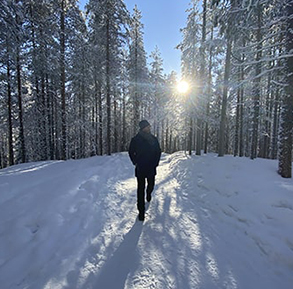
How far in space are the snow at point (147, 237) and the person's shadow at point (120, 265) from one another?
0.01 m

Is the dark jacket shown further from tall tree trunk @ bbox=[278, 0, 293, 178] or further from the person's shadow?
tall tree trunk @ bbox=[278, 0, 293, 178]

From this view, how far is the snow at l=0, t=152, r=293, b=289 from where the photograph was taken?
2.39 metres

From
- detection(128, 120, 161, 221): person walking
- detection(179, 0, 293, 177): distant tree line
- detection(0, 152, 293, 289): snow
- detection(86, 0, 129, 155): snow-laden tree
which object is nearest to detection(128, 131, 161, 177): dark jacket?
detection(128, 120, 161, 221): person walking

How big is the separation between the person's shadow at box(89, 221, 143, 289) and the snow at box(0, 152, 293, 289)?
0.05 ft

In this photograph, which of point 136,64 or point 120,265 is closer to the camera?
point 120,265

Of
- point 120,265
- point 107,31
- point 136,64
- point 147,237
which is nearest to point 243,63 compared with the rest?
point 147,237

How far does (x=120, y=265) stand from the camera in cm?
260

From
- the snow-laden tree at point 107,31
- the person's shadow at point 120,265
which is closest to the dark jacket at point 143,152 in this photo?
the person's shadow at point 120,265

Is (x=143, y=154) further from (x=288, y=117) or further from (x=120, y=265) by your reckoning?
(x=288, y=117)

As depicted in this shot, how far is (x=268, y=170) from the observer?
6.07 metres

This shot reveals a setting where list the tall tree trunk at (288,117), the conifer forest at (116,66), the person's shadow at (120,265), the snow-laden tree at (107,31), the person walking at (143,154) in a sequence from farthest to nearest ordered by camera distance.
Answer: the snow-laden tree at (107,31) → the conifer forest at (116,66) → the tall tree trunk at (288,117) → the person walking at (143,154) → the person's shadow at (120,265)

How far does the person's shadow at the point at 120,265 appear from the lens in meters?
2.30

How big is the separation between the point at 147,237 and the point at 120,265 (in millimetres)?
828

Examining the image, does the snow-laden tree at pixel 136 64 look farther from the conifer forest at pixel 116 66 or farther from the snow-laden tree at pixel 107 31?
the snow-laden tree at pixel 107 31
